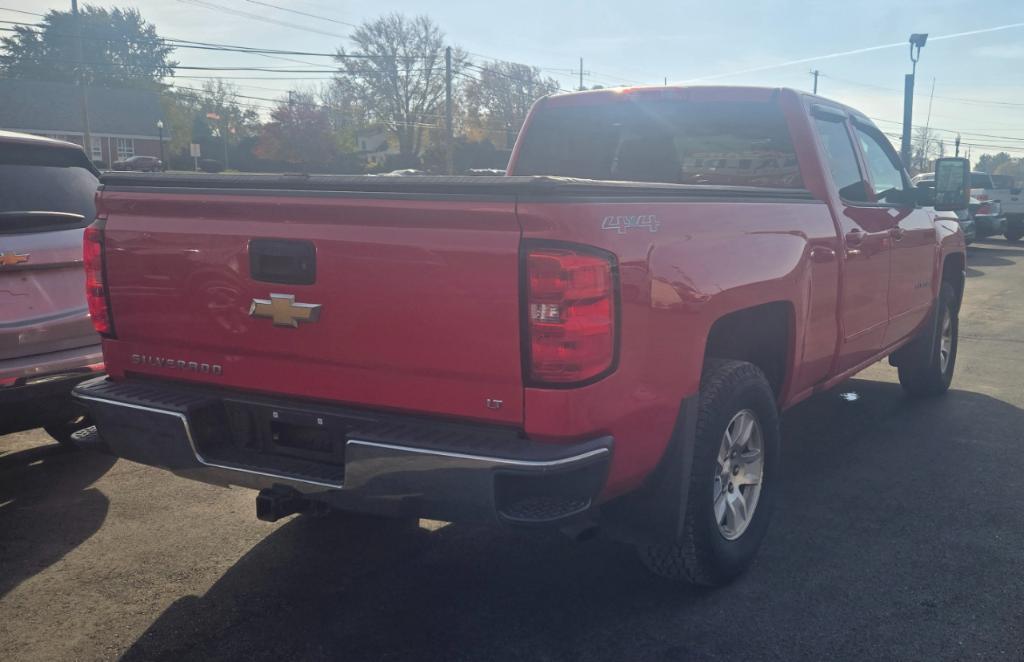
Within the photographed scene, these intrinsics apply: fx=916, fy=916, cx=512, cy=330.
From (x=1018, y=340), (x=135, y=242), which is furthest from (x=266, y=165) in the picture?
(x=135, y=242)

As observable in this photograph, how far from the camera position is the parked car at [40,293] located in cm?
434

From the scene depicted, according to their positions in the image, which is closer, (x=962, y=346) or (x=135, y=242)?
(x=135, y=242)

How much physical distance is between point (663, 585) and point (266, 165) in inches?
2265

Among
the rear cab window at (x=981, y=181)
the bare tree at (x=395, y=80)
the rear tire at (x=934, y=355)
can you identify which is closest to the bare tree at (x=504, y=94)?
the bare tree at (x=395, y=80)

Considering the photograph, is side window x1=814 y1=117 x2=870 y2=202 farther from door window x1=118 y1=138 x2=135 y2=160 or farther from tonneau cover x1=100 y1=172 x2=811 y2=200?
door window x1=118 y1=138 x2=135 y2=160

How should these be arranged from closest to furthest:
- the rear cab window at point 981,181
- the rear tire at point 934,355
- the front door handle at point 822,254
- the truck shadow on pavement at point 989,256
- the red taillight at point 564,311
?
the red taillight at point 564,311 → the front door handle at point 822,254 → the rear tire at point 934,355 → the truck shadow on pavement at point 989,256 → the rear cab window at point 981,181

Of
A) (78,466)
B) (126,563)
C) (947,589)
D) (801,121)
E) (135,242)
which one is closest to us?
(135,242)

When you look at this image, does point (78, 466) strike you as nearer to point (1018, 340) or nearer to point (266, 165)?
point (1018, 340)

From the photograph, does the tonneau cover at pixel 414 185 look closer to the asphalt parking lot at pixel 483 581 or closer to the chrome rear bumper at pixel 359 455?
the chrome rear bumper at pixel 359 455

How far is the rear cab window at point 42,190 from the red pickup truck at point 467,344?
143cm

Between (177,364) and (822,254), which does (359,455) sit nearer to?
(177,364)

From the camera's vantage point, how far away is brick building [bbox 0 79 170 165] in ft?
181

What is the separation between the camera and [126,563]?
3.84 m

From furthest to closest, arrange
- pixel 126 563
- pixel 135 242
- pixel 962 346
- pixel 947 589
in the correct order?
pixel 962 346, pixel 126 563, pixel 947 589, pixel 135 242
